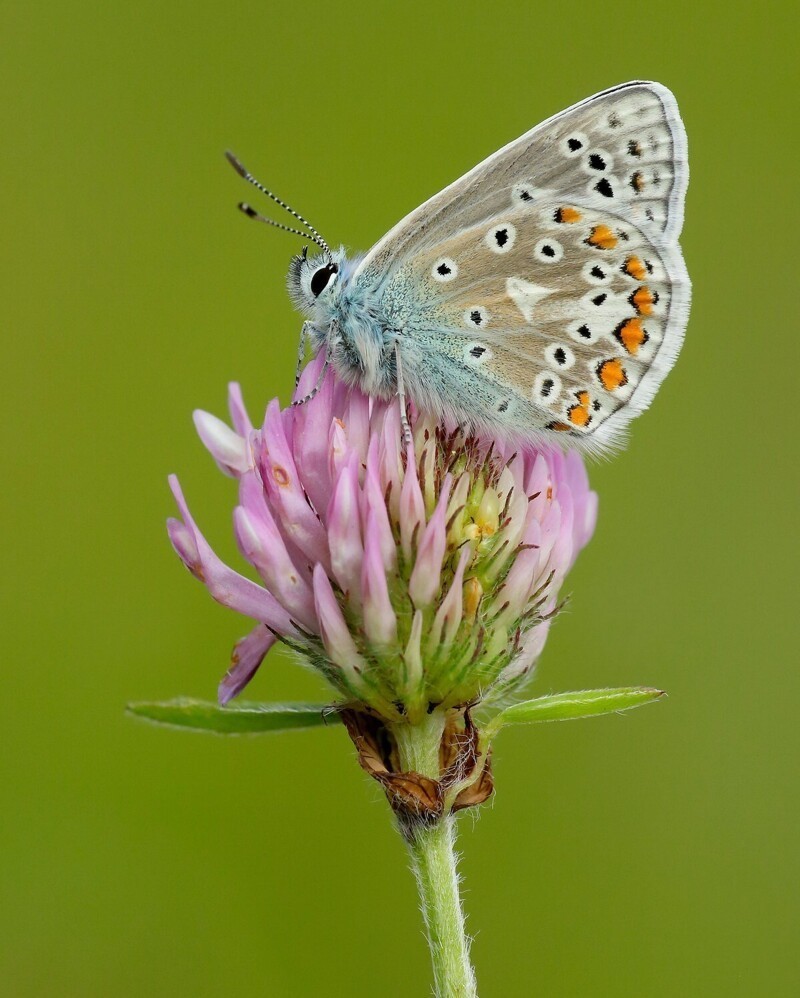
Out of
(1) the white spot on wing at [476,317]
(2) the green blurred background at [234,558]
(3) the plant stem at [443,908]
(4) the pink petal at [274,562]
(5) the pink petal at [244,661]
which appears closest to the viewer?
(3) the plant stem at [443,908]

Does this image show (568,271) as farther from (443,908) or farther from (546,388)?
(443,908)

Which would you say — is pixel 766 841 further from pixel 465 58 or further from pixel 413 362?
pixel 465 58

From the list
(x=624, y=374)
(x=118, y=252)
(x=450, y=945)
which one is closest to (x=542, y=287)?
(x=624, y=374)

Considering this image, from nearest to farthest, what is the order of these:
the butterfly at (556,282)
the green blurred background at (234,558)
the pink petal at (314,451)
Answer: the pink petal at (314,451)
the butterfly at (556,282)
the green blurred background at (234,558)

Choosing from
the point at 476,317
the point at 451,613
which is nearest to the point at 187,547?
the point at 451,613

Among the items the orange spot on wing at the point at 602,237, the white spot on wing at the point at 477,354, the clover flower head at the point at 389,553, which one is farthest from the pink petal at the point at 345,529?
the orange spot on wing at the point at 602,237

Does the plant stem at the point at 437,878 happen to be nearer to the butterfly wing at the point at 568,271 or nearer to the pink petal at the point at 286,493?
the pink petal at the point at 286,493

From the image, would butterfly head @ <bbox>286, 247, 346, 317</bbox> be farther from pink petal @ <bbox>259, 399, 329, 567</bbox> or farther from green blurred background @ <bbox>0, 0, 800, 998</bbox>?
green blurred background @ <bbox>0, 0, 800, 998</bbox>
